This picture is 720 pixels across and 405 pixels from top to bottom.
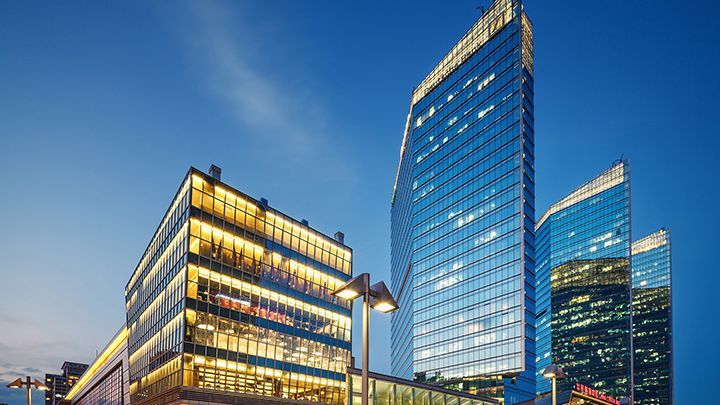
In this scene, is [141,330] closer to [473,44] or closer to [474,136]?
[474,136]

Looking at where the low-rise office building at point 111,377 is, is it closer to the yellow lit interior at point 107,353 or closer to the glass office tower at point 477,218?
the yellow lit interior at point 107,353

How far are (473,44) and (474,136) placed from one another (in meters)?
24.9

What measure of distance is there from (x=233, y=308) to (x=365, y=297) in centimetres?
4891

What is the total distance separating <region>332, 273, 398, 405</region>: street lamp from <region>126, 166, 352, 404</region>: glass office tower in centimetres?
4492

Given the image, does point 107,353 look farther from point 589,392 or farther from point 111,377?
point 589,392

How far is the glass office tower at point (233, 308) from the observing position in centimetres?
5400

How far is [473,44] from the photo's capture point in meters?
136

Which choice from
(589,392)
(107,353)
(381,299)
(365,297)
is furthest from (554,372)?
(107,353)

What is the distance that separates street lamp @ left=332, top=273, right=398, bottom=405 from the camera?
1112 cm

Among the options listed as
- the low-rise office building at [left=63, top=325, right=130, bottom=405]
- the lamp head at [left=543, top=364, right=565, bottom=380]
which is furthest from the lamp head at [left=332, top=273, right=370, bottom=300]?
the low-rise office building at [left=63, top=325, right=130, bottom=405]

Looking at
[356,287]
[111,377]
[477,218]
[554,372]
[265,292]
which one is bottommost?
[111,377]

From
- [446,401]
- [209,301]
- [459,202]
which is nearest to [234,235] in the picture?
[209,301]

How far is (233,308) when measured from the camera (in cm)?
5744

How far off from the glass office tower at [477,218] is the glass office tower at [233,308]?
162 feet
